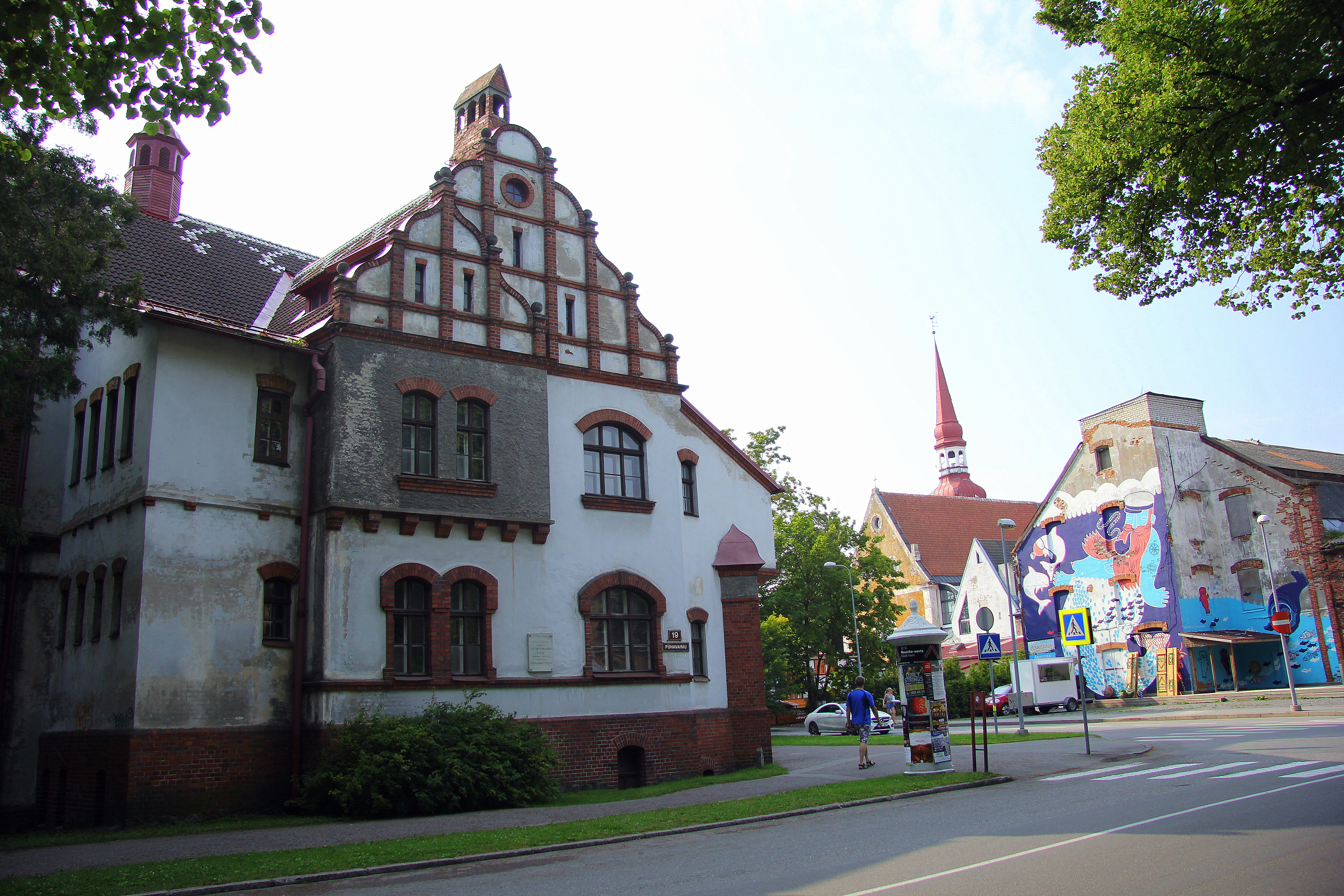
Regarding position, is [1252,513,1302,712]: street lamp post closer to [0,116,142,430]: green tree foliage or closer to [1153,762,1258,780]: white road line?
[1153,762,1258,780]: white road line

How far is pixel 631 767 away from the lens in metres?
20.8

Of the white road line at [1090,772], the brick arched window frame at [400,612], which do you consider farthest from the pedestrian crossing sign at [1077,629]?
the brick arched window frame at [400,612]

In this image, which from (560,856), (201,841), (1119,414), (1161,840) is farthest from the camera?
(1119,414)

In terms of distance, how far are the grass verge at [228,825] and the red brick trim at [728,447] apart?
27.0 ft

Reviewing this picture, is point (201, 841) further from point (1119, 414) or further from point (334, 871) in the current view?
point (1119, 414)

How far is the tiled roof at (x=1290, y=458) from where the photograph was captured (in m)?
44.2

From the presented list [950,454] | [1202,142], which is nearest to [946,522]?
[950,454]

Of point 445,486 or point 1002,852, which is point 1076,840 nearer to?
point 1002,852

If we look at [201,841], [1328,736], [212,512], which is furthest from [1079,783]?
[212,512]

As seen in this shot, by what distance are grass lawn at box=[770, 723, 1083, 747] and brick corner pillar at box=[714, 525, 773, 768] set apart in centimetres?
113

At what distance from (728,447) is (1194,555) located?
2909 centimetres

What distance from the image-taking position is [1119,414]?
46750mm

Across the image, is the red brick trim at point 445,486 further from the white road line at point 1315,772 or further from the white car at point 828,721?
the white car at point 828,721

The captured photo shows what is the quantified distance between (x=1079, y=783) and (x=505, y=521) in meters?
11.1
